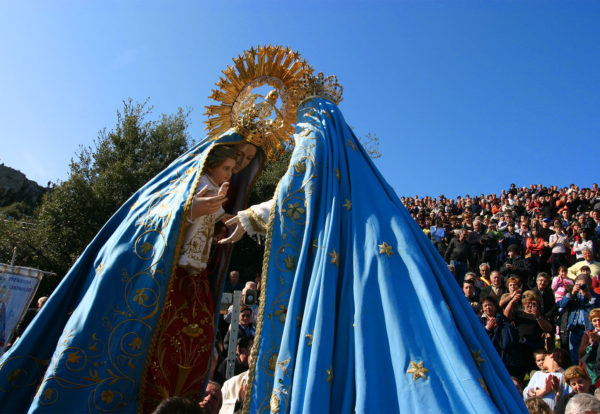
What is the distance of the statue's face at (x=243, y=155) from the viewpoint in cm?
478

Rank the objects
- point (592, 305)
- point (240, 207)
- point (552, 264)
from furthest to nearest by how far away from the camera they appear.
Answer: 1. point (552, 264)
2. point (592, 305)
3. point (240, 207)

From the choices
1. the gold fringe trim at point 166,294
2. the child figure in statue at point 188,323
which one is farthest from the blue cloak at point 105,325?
the child figure in statue at point 188,323

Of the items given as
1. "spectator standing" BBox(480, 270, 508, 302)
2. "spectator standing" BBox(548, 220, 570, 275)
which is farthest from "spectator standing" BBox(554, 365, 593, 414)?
"spectator standing" BBox(548, 220, 570, 275)

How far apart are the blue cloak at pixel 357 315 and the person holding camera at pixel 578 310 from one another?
18.7ft

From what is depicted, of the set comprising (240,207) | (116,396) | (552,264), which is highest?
(552,264)

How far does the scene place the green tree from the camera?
1814cm

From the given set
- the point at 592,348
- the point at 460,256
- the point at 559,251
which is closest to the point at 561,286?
the point at 460,256

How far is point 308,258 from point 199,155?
1.89 meters

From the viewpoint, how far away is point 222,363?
262 inches

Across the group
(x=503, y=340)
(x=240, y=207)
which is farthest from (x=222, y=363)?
(x=503, y=340)

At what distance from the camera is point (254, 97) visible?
483 centimetres

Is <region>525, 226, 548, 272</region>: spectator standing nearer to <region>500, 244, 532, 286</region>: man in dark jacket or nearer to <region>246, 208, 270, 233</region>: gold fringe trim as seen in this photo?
<region>500, 244, 532, 286</region>: man in dark jacket

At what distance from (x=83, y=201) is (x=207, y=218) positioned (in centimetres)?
1625

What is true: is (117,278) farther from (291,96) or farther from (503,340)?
(503,340)
